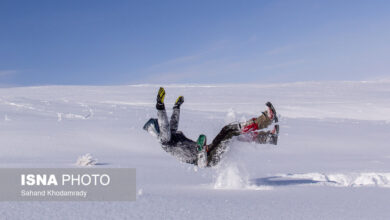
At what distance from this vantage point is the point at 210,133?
12.1 metres

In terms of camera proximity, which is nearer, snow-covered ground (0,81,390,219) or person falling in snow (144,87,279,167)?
snow-covered ground (0,81,390,219)

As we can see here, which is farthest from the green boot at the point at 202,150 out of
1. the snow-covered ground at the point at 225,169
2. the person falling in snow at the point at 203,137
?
the snow-covered ground at the point at 225,169

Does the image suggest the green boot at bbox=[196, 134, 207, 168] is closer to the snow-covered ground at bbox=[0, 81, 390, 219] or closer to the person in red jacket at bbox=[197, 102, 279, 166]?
the person in red jacket at bbox=[197, 102, 279, 166]

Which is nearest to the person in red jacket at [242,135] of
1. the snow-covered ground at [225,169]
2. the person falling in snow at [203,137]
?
the person falling in snow at [203,137]

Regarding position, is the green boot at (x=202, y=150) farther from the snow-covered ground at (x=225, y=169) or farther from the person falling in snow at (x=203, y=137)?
the snow-covered ground at (x=225, y=169)

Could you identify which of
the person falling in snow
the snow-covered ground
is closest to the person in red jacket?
the person falling in snow

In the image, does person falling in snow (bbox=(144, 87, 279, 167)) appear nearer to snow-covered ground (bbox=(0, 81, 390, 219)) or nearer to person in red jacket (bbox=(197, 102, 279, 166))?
person in red jacket (bbox=(197, 102, 279, 166))

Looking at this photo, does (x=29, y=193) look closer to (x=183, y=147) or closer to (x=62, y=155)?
(x=183, y=147)

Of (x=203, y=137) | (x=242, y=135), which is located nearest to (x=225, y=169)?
(x=242, y=135)

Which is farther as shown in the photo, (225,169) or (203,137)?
(225,169)

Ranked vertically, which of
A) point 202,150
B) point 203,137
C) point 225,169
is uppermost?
point 203,137

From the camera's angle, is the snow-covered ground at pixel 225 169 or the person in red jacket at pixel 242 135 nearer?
the snow-covered ground at pixel 225 169

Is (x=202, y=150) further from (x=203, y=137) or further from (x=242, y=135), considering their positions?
(x=242, y=135)

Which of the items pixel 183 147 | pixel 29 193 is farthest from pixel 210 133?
pixel 29 193
